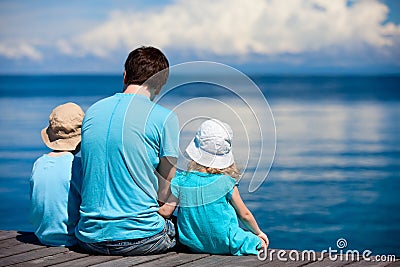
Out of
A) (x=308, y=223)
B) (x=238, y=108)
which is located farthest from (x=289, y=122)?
(x=238, y=108)

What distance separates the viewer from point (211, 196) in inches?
166

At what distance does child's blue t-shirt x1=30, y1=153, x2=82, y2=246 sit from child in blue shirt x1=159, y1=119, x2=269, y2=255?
562mm

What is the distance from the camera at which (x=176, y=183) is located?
424 cm

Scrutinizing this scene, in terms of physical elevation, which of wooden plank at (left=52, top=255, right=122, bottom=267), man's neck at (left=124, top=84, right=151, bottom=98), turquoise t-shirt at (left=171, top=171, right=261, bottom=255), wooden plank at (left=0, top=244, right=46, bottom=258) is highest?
man's neck at (left=124, top=84, right=151, bottom=98)

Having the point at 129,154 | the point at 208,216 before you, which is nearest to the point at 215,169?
the point at 208,216

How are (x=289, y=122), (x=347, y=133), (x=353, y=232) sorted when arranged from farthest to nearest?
(x=289, y=122) < (x=347, y=133) < (x=353, y=232)

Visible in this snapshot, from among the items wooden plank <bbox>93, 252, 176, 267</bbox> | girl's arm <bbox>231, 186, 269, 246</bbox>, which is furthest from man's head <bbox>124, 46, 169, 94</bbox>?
wooden plank <bbox>93, 252, 176, 267</bbox>

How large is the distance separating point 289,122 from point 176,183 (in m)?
18.1

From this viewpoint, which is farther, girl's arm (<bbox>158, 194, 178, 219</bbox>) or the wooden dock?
girl's arm (<bbox>158, 194, 178, 219</bbox>)

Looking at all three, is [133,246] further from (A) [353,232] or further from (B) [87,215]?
(A) [353,232]

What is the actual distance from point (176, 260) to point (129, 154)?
2.20ft

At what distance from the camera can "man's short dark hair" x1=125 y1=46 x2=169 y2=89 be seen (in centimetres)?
409

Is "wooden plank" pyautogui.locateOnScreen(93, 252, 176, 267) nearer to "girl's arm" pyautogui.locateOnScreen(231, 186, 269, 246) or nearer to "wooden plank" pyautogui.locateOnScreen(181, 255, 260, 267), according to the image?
"wooden plank" pyautogui.locateOnScreen(181, 255, 260, 267)

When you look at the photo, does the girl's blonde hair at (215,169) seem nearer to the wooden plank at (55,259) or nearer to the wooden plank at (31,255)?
the wooden plank at (55,259)
